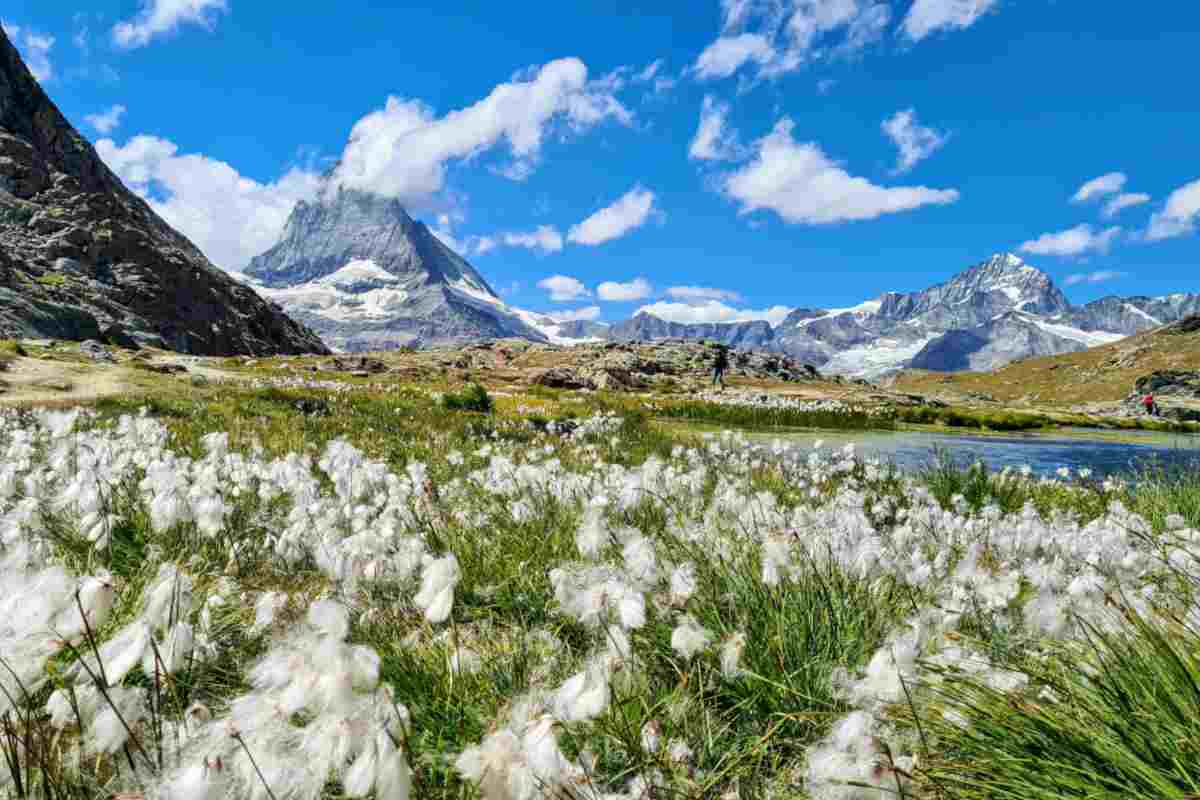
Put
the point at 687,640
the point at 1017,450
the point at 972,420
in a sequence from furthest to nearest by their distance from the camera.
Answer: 1. the point at 972,420
2. the point at 1017,450
3. the point at 687,640

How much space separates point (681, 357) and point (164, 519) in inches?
3758

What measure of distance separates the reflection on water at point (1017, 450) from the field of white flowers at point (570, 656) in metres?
12.0

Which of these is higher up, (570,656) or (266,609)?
(266,609)

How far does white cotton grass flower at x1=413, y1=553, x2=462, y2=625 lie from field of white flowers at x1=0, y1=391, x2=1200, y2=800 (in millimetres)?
14

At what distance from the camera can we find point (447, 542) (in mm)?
5488

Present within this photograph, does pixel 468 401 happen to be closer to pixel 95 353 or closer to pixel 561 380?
Answer: pixel 561 380

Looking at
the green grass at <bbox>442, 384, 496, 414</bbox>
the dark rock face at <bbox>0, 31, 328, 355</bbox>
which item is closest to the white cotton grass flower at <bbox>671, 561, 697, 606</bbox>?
the green grass at <bbox>442, 384, 496, 414</bbox>

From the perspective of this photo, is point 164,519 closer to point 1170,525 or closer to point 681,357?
point 1170,525

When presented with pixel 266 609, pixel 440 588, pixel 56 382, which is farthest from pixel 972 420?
pixel 56 382

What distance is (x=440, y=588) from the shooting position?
267cm

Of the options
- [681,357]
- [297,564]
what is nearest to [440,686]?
[297,564]

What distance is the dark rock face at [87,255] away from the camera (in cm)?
8938

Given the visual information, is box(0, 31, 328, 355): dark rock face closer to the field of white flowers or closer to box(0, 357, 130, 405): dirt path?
box(0, 357, 130, 405): dirt path

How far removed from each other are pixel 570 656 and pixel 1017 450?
22446 millimetres
